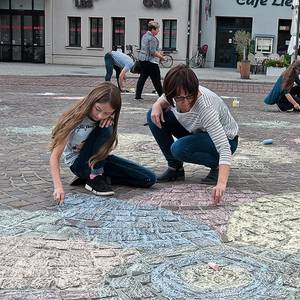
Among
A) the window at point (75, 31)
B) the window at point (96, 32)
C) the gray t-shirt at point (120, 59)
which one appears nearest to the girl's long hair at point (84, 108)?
the gray t-shirt at point (120, 59)

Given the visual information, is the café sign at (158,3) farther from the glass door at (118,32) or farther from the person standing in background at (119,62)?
the person standing in background at (119,62)

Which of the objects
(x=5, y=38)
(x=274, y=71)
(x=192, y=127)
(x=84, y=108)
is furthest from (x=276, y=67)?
(x=84, y=108)

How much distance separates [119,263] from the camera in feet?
10.9

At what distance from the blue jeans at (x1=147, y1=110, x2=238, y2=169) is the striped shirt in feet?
0.32

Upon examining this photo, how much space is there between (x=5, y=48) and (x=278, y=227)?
2994 centimetres

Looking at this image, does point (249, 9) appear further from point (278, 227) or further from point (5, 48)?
point (278, 227)

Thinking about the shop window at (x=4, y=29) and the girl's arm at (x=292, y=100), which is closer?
the girl's arm at (x=292, y=100)

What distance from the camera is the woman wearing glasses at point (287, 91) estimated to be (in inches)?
410

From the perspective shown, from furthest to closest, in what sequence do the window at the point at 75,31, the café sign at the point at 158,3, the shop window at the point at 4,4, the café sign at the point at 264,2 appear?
1. the shop window at the point at 4,4
2. the window at the point at 75,31
3. the café sign at the point at 264,2
4. the café sign at the point at 158,3

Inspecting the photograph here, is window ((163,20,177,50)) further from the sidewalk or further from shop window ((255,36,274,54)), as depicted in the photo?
the sidewalk

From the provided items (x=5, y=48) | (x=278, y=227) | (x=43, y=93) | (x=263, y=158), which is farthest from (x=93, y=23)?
(x=278, y=227)

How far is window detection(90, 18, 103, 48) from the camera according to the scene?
101ft

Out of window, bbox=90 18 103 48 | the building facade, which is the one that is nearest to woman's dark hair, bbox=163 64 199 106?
the building facade

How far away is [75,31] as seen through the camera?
102 feet
